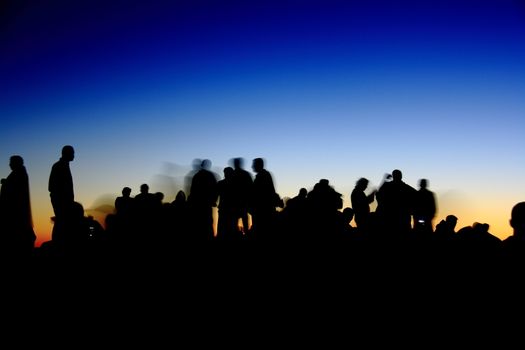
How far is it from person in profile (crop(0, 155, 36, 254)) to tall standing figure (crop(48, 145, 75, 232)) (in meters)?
0.52

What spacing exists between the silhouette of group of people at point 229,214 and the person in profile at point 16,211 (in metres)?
0.02

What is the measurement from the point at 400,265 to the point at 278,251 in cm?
255

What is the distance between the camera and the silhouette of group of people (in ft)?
23.9

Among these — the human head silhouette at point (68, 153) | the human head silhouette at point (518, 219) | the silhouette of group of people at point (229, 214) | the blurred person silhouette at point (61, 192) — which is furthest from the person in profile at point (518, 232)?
the human head silhouette at point (68, 153)

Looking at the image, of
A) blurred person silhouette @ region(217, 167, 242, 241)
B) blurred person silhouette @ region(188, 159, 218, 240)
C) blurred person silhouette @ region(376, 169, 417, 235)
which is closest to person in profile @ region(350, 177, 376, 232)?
blurred person silhouette @ region(376, 169, 417, 235)

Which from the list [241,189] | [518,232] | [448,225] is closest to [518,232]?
[518,232]

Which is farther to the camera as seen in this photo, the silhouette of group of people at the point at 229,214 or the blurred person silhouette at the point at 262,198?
the blurred person silhouette at the point at 262,198

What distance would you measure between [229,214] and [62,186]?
12.5 feet

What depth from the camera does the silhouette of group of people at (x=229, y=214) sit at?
23.9ft

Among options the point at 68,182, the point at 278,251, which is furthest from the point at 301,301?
the point at 68,182

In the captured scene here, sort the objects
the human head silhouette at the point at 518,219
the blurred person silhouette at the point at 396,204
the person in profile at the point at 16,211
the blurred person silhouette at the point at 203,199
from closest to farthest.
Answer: the human head silhouette at the point at 518,219, the person in profile at the point at 16,211, the blurred person silhouette at the point at 203,199, the blurred person silhouette at the point at 396,204

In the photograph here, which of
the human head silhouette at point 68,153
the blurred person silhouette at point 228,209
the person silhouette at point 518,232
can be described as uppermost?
Answer: the human head silhouette at point 68,153

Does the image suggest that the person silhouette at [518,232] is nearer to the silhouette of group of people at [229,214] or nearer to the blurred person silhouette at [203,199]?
the silhouette of group of people at [229,214]

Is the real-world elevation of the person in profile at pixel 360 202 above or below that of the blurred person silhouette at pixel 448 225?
above
